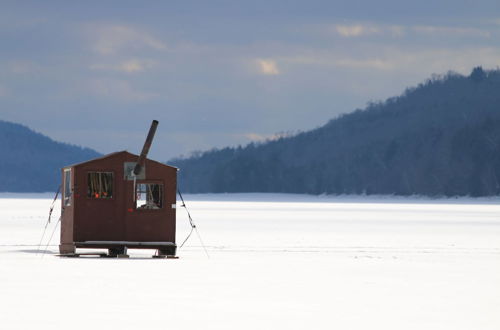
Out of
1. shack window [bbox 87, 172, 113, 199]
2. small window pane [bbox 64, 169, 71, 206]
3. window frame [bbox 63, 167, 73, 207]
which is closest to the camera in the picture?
shack window [bbox 87, 172, 113, 199]

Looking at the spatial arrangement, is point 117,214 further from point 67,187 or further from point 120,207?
point 67,187

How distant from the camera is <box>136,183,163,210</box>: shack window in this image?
84.2 feet

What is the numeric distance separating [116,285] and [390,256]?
10.6 meters

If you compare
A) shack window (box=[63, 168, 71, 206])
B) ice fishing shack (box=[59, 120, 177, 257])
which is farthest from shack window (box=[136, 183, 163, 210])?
shack window (box=[63, 168, 71, 206])

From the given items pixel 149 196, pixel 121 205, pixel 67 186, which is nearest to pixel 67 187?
pixel 67 186

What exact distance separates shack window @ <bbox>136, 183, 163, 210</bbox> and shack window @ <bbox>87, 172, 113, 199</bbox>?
689mm

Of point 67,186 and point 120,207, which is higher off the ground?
point 67,186

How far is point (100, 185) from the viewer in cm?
2570

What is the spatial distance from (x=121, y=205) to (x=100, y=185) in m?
0.74

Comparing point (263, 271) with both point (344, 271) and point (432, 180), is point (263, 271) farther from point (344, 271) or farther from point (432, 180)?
point (432, 180)

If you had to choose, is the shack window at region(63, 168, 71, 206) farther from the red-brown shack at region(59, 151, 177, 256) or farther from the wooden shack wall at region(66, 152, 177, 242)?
the wooden shack wall at region(66, 152, 177, 242)

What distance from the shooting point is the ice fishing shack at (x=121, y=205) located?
25422 mm

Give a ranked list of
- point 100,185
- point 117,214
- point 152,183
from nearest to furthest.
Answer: point 117,214
point 100,185
point 152,183

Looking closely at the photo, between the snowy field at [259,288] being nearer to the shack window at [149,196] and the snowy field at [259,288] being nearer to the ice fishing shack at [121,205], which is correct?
the ice fishing shack at [121,205]
